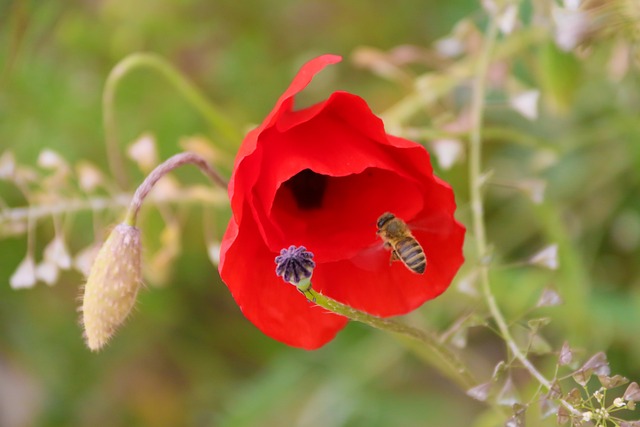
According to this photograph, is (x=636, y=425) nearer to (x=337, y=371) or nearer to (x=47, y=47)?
(x=337, y=371)

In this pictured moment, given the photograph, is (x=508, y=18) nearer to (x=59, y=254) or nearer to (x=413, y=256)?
(x=413, y=256)

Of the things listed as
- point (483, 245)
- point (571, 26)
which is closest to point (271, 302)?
point (483, 245)

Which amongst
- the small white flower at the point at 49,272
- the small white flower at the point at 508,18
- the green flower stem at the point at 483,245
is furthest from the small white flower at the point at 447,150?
the small white flower at the point at 49,272

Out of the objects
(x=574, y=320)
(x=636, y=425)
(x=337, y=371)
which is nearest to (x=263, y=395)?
(x=337, y=371)

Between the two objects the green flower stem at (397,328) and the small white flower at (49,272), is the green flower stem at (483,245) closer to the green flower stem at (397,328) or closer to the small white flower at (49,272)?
the green flower stem at (397,328)

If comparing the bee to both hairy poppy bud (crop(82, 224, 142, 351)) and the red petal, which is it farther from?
hairy poppy bud (crop(82, 224, 142, 351))
